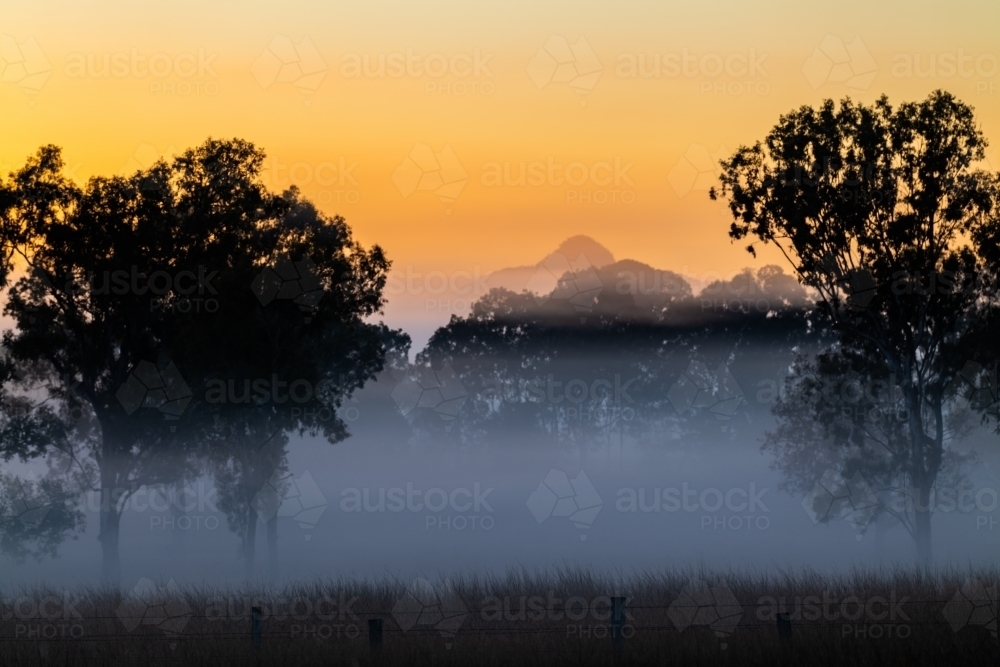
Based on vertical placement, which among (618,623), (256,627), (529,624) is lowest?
(529,624)

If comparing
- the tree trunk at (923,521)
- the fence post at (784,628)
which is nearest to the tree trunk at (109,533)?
the tree trunk at (923,521)

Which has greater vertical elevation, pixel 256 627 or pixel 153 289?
pixel 153 289

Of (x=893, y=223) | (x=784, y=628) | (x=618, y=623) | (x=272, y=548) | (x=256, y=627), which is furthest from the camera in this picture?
(x=272, y=548)

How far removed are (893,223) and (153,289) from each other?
30.1 meters

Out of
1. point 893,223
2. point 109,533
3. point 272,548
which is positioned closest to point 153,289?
point 109,533

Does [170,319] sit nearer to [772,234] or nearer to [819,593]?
[772,234]

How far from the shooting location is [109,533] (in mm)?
54219

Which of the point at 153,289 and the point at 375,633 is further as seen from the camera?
the point at 153,289

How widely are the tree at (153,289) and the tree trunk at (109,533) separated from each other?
8 centimetres

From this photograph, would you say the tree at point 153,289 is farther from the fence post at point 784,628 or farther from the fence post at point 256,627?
the fence post at point 784,628

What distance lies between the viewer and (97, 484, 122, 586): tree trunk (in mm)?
53500

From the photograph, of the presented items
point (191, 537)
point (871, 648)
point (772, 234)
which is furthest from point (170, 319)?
point (191, 537)

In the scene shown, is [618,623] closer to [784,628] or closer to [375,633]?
[784,628]

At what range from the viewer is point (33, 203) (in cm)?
5184
